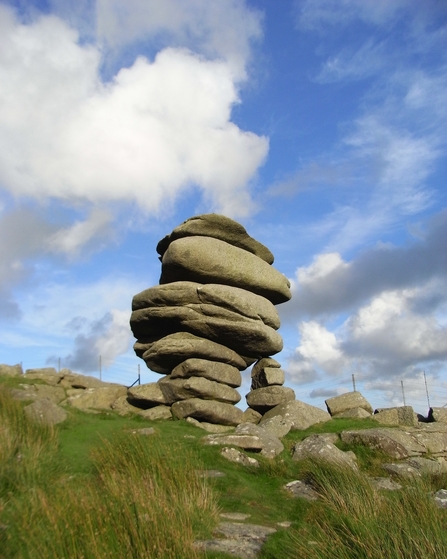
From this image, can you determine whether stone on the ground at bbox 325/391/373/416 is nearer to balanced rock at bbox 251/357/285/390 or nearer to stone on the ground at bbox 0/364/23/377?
balanced rock at bbox 251/357/285/390

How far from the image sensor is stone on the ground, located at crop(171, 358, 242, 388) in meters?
17.9

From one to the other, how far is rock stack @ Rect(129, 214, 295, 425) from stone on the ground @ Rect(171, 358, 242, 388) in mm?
32

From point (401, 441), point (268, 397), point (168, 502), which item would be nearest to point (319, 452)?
point (401, 441)

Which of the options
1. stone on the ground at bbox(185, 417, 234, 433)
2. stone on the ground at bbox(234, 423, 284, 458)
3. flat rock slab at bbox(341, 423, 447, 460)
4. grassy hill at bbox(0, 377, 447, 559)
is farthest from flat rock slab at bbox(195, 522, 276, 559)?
stone on the ground at bbox(185, 417, 234, 433)

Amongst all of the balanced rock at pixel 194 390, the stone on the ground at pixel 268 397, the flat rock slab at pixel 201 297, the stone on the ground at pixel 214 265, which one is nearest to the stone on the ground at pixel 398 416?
the stone on the ground at pixel 268 397

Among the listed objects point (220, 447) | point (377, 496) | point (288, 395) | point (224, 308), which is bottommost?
point (377, 496)

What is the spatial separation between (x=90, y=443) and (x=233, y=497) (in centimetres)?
388

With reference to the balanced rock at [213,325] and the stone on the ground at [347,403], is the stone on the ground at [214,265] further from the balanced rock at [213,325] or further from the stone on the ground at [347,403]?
the stone on the ground at [347,403]

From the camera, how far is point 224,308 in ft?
62.2

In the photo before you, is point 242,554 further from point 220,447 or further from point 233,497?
point 220,447

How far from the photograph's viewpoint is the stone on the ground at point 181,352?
60.0 feet

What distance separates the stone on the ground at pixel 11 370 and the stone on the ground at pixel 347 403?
1070 cm

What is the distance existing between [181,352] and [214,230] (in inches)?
180

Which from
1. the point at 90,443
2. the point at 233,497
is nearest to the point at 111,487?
the point at 233,497
